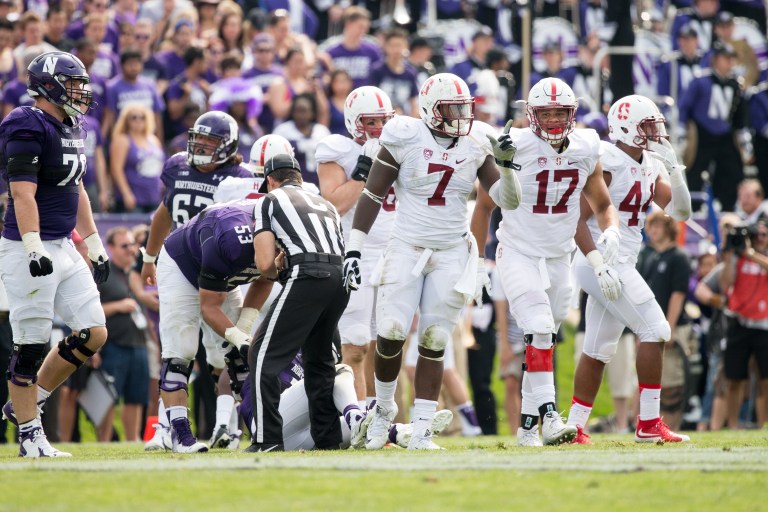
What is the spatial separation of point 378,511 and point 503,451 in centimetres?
284

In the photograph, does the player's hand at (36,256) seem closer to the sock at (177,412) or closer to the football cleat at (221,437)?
the sock at (177,412)

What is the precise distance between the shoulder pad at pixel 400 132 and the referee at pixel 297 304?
58 cm

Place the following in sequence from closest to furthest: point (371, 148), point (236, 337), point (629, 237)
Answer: point (236, 337) → point (629, 237) → point (371, 148)

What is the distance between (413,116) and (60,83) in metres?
7.38

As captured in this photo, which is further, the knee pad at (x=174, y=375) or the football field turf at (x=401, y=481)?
the knee pad at (x=174, y=375)

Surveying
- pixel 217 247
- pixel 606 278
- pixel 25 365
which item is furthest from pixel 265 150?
pixel 606 278

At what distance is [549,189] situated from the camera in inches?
345

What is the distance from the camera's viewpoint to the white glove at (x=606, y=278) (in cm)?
865

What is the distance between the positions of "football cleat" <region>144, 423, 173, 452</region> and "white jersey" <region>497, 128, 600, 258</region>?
107 inches

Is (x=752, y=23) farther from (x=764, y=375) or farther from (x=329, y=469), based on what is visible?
(x=329, y=469)

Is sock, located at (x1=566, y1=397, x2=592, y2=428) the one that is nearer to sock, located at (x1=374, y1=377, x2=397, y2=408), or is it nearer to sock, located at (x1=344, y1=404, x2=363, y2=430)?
sock, located at (x1=374, y1=377, x2=397, y2=408)

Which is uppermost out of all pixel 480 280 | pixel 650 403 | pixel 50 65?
pixel 50 65

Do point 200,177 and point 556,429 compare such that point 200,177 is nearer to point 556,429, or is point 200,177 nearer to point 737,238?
point 556,429

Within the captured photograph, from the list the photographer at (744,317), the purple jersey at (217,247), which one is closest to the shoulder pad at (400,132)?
the purple jersey at (217,247)
